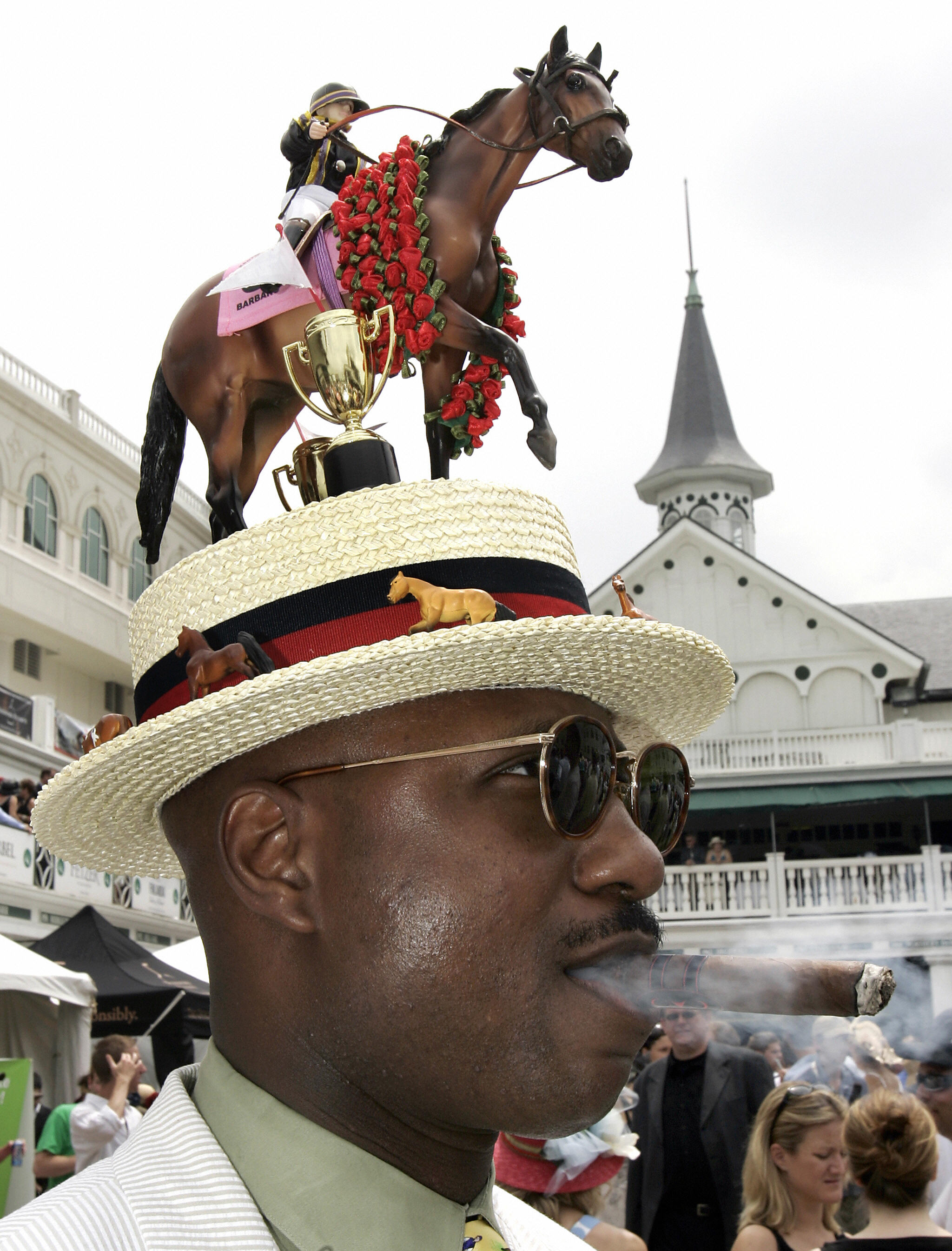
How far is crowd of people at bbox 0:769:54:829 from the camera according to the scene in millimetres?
17328

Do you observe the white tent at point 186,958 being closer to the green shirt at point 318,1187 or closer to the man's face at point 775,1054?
the man's face at point 775,1054

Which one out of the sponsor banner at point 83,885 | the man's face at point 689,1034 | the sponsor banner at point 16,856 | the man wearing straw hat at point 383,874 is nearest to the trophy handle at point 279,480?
the man wearing straw hat at point 383,874

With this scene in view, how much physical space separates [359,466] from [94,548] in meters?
28.0

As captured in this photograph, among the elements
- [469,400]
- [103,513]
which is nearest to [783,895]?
[103,513]

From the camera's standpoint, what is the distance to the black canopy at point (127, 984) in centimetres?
1242

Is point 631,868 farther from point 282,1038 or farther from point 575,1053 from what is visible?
point 282,1038

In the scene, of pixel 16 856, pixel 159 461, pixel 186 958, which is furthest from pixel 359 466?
pixel 16 856

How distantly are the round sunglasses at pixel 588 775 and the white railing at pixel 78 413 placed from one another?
2378 cm

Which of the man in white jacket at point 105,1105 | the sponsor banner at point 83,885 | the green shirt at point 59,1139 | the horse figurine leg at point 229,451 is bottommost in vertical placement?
the green shirt at point 59,1139

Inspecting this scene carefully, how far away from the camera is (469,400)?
8.23 ft

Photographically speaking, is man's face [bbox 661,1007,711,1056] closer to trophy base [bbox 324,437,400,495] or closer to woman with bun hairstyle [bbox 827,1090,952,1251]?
woman with bun hairstyle [bbox 827,1090,952,1251]

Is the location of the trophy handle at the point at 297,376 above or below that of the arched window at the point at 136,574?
below

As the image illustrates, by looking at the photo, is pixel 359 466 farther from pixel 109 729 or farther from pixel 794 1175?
pixel 794 1175

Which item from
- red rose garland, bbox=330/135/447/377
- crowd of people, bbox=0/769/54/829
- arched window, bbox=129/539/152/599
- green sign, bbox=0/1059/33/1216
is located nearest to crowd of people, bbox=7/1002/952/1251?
red rose garland, bbox=330/135/447/377
